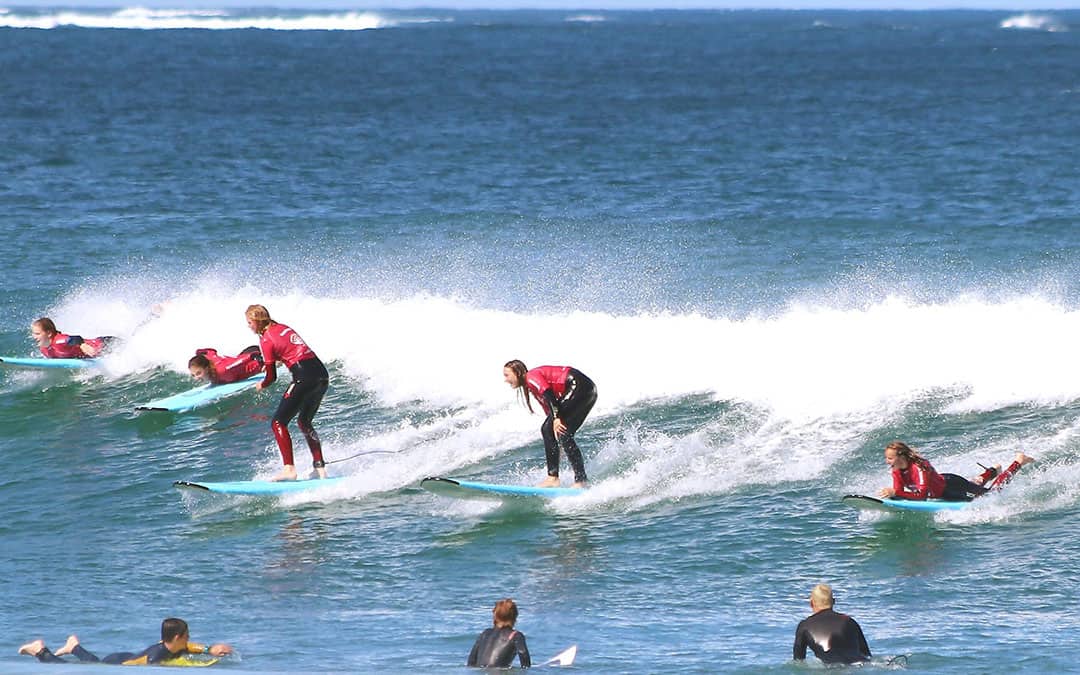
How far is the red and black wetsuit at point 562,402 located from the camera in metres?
16.0

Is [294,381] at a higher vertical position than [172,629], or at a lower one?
higher

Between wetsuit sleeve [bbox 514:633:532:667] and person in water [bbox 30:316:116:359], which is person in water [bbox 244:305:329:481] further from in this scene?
person in water [bbox 30:316:116:359]

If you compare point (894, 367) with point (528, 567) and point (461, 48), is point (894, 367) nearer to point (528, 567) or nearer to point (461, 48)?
point (528, 567)

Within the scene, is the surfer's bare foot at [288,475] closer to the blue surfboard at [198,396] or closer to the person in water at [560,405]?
the person in water at [560,405]

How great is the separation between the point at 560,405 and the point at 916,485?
3.62 meters

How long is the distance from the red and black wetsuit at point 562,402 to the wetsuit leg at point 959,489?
367 cm

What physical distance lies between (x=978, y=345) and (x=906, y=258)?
1242cm

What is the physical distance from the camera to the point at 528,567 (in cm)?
1509

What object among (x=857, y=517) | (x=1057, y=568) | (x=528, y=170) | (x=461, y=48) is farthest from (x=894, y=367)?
(x=461, y=48)

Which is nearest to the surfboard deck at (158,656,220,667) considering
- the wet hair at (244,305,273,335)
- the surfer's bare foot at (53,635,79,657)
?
the surfer's bare foot at (53,635,79,657)

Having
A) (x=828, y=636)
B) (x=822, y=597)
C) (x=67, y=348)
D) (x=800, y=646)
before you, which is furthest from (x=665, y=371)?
(x=828, y=636)

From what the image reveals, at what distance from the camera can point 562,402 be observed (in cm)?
1619

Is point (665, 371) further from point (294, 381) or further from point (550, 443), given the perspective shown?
point (294, 381)

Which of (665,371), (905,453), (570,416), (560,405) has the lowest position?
(665,371)
